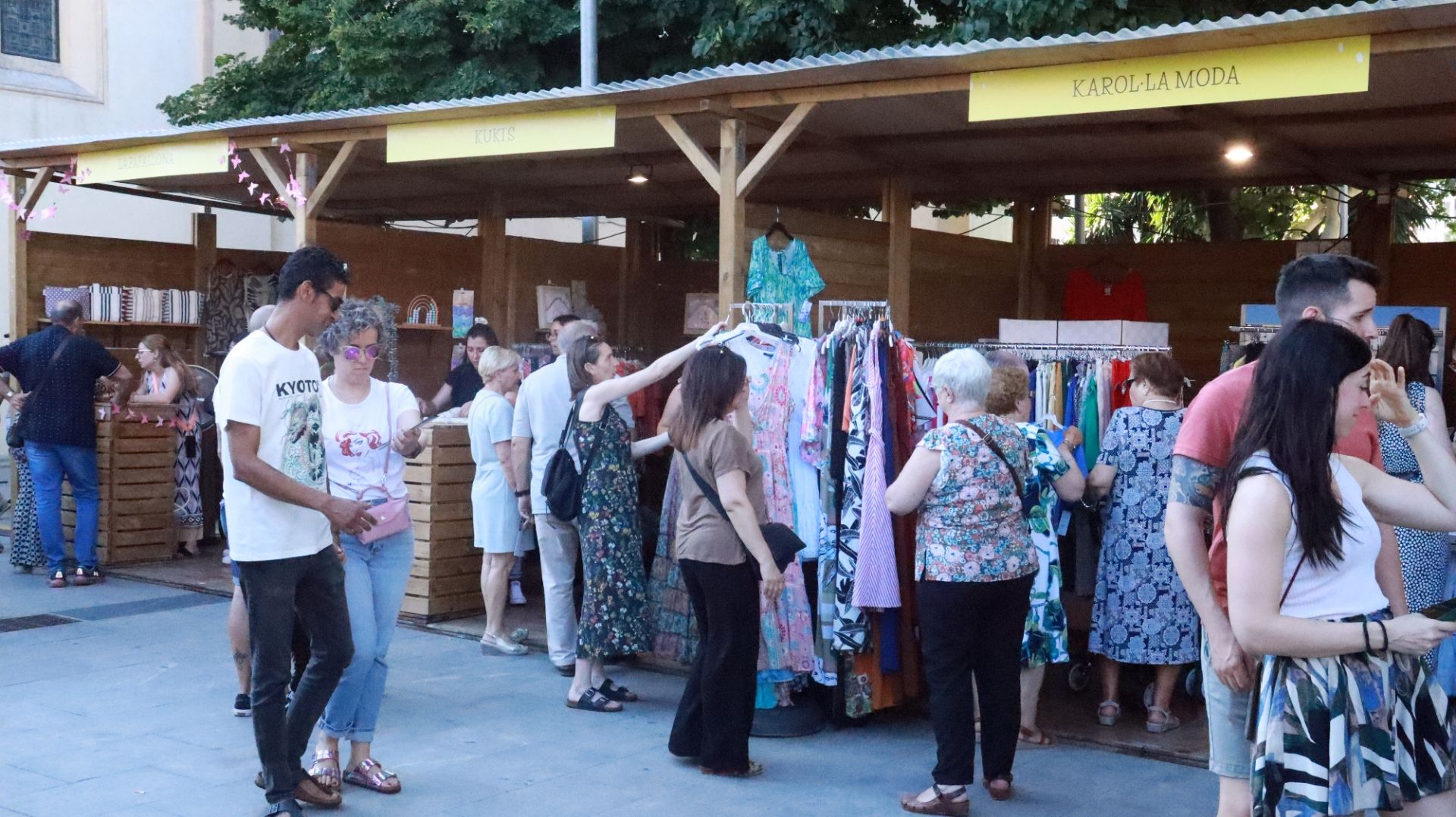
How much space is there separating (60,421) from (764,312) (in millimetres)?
4827

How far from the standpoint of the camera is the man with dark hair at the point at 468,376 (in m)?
8.51

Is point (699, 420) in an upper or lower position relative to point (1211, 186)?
lower

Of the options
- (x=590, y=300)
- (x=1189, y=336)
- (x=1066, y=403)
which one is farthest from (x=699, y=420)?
(x=590, y=300)

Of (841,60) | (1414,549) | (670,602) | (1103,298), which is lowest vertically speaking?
(670,602)

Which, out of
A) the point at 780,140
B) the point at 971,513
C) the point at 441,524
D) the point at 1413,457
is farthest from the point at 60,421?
the point at 1413,457

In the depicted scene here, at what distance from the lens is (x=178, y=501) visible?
957 cm

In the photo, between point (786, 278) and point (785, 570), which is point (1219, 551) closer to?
point (785, 570)

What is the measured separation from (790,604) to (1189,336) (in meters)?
5.91

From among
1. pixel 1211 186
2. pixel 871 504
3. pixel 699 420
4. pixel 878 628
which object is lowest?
pixel 878 628

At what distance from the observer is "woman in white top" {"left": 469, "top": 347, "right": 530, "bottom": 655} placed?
6738 mm

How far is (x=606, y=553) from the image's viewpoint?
5.78 metres

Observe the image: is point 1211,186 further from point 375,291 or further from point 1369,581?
point 1369,581

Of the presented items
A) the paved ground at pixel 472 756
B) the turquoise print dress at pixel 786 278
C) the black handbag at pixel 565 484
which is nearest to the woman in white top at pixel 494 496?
the paved ground at pixel 472 756

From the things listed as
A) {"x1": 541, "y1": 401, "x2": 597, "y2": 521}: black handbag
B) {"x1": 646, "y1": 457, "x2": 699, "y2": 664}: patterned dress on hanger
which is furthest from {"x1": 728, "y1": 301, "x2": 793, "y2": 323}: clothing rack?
{"x1": 541, "y1": 401, "x2": 597, "y2": 521}: black handbag
